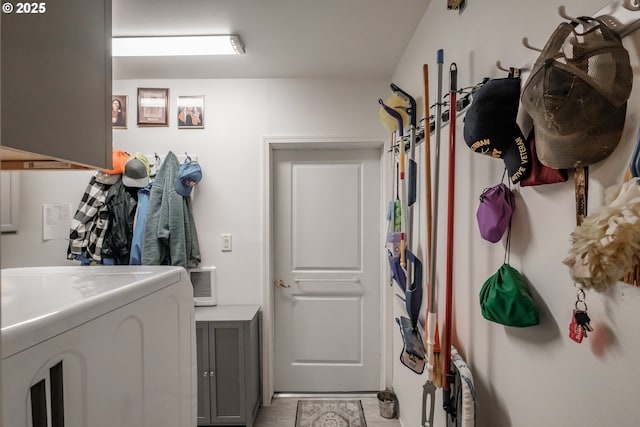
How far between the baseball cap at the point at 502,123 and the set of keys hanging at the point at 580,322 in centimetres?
31

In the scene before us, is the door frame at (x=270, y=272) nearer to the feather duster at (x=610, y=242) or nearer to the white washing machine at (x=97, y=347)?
the white washing machine at (x=97, y=347)

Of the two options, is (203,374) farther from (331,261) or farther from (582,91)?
(582,91)

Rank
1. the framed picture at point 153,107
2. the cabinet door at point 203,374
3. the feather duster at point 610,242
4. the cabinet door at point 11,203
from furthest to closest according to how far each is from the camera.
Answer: the framed picture at point 153,107 → the cabinet door at point 11,203 → the cabinet door at point 203,374 → the feather duster at point 610,242

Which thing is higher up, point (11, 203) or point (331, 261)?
point (11, 203)

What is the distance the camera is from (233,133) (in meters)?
2.55

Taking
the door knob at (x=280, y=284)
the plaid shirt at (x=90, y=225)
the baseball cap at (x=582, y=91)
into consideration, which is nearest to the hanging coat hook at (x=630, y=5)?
the baseball cap at (x=582, y=91)

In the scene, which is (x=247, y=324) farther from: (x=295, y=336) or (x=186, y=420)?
(x=186, y=420)

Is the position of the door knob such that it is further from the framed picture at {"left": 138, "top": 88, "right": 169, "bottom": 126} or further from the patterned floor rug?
the framed picture at {"left": 138, "top": 88, "right": 169, "bottom": 126}

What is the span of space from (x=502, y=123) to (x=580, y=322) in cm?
50

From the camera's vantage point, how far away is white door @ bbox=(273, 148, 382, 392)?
2672 millimetres

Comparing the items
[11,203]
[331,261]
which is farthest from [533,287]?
[11,203]

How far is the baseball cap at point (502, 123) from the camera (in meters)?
0.88

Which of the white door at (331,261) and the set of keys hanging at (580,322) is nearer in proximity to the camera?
the set of keys hanging at (580,322)

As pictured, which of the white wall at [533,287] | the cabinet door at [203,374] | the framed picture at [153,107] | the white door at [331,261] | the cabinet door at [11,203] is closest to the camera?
the white wall at [533,287]
